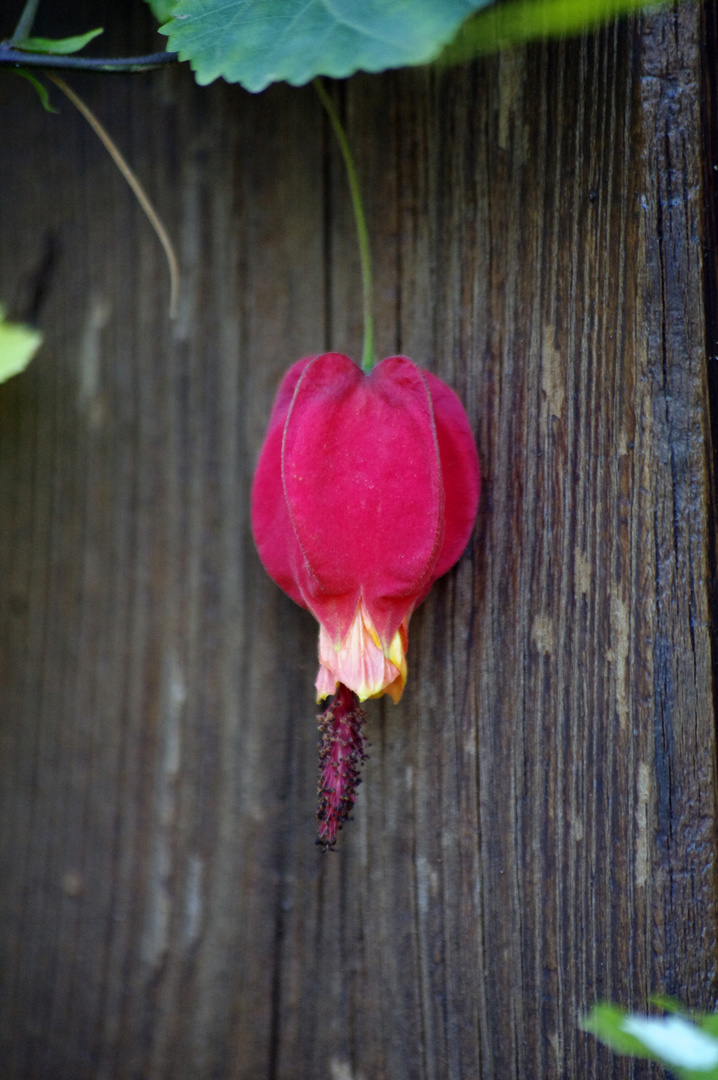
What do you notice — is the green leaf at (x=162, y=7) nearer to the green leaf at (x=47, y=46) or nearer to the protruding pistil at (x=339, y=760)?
the green leaf at (x=47, y=46)

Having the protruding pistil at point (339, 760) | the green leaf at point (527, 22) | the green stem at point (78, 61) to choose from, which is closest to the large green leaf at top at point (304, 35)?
the green stem at point (78, 61)

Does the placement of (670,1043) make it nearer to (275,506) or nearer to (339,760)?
(339,760)

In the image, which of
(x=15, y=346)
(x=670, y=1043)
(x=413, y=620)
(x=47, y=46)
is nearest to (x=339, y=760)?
(x=413, y=620)

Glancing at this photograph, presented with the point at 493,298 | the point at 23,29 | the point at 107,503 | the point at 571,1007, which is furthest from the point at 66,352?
the point at 571,1007

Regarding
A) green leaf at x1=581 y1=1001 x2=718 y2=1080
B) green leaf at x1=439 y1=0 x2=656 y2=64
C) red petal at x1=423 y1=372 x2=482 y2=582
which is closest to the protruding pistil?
red petal at x1=423 y1=372 x2=482 y2=582

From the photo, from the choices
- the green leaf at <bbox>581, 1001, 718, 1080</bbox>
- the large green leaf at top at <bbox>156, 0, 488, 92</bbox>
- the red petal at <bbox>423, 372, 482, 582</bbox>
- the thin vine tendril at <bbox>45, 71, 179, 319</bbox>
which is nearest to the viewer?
the green leaf at <bbox>581, 1001, 718, 1080</bbox>

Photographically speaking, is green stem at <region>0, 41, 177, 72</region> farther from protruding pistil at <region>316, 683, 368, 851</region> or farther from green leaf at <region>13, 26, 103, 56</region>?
protruding pistil at <region>316, 683, 368, 851</region>
